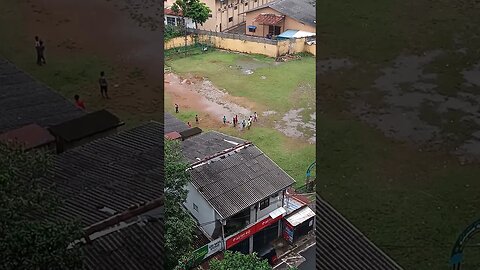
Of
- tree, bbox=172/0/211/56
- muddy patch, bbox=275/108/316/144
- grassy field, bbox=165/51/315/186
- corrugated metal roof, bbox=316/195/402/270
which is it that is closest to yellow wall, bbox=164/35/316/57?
grassy field, bbox=165/51/315/186

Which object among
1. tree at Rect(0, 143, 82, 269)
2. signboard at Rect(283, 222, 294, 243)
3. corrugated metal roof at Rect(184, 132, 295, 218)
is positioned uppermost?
tree at Rect(0, 143, 82, 269)

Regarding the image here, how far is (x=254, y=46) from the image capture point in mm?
7898

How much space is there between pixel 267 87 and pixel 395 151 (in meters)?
4.16

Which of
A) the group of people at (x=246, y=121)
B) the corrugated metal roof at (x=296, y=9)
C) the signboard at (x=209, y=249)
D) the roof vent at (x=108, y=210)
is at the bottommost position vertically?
the signboard at (x=209, y=249)

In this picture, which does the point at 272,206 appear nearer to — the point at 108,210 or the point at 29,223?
the point at 108,210

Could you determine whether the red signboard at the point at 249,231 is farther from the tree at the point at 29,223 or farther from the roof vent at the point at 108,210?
the tree at the point at 29,223

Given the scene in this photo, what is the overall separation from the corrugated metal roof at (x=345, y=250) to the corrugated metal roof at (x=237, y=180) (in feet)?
2.90

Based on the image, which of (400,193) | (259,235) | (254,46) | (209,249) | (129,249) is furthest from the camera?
(254,46)

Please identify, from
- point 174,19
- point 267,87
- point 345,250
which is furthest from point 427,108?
point 174,19

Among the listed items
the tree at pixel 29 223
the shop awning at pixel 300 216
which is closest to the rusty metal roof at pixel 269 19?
the shop awning at pixel 300 216

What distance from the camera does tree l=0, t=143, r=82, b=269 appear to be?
1.76 m

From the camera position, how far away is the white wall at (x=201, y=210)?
11.1 ft

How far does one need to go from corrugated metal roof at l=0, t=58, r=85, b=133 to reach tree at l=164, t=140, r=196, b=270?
1.72ft

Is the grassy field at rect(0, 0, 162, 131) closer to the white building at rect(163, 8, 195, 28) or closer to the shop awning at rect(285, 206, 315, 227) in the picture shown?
the shop awning at rect(285, 206, 315, 227)
